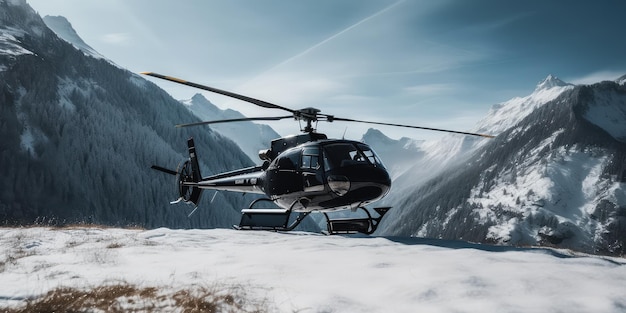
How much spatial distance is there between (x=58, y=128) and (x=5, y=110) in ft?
33.3

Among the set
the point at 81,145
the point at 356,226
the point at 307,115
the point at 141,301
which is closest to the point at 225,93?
the point at 307,115

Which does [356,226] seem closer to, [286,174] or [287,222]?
[287,222]

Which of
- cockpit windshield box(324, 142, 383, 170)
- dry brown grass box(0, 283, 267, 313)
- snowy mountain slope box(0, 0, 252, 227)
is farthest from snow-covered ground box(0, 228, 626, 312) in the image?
snowy mountain slope box(0, 0, 252, 227)

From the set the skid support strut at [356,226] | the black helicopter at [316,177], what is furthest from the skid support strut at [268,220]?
the skid support strut at [356,226]

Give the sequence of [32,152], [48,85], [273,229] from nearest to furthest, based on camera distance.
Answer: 1. [273,229]
2. [32,152]
3. [48,85]

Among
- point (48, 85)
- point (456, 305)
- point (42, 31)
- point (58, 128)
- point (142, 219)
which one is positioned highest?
point (42, 31)

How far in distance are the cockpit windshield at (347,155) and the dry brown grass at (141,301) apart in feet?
23.6

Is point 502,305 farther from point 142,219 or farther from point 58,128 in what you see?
point 58,128

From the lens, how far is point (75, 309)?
3.74m

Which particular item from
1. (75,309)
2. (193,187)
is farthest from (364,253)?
(193,187)

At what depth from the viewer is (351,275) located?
4.86 m

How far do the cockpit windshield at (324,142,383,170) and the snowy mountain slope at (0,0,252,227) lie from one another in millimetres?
76795

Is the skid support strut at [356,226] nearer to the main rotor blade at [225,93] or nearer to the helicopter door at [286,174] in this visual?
the helicopter door at [286,174]

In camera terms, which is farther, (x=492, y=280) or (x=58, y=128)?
(x=58, y=128)
